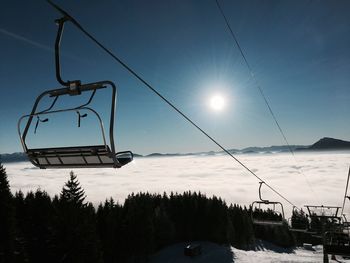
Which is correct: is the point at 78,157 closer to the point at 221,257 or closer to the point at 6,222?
the point at 6,222

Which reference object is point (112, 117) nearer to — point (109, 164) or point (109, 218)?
point (109, 164)

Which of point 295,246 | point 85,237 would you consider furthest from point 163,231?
point 295,246

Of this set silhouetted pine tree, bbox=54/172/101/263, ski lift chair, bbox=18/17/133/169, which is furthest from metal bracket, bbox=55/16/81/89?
silhouetted pine tree, bbox=54/172/101/263

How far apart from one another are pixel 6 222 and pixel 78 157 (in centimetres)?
3381

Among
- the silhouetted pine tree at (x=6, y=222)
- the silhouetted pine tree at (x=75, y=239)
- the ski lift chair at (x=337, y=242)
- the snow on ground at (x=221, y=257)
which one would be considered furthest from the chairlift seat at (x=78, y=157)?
the snow on ground at (x=221, y=257)

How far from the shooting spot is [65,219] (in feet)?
134

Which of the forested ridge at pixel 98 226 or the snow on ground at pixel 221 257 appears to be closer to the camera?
the forested ridge at pixel 98 226

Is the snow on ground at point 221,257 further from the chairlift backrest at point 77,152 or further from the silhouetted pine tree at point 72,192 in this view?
the chairlift backrest at point 77,152

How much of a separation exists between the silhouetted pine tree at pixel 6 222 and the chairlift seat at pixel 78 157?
105 feet

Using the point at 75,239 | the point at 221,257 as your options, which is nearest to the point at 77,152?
the point at 75,239

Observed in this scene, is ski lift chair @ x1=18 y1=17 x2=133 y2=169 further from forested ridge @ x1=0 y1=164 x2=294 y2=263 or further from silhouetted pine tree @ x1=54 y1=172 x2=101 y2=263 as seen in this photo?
silhouetted pine tree @ x1=54 y1=172 x2=101 y2=263

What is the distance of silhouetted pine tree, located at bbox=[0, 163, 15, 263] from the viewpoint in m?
30.8

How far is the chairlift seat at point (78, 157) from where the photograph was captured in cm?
546

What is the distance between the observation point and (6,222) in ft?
106
